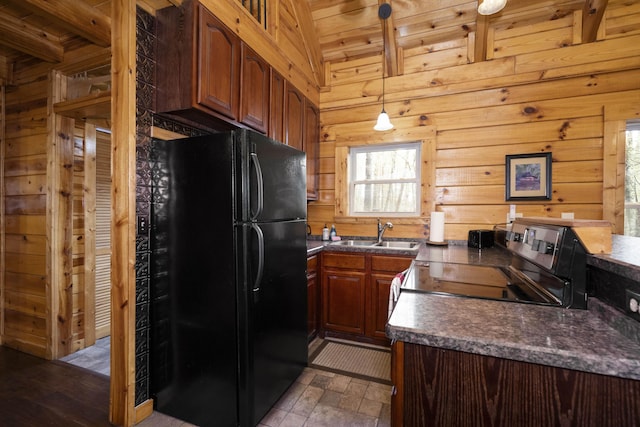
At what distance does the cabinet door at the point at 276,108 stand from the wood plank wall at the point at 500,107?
3.08 feet

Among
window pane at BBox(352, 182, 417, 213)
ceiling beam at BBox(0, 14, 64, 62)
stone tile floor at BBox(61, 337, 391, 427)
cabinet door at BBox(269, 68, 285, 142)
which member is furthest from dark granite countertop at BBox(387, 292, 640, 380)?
ceiling beam at BBox(0, 14, 64, 62)

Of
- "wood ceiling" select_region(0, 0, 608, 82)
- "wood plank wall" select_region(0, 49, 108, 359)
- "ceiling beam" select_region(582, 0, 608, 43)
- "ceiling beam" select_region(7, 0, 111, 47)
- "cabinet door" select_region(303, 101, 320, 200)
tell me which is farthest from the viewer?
"cabinet door" select_region(303, 101, 320, 200)

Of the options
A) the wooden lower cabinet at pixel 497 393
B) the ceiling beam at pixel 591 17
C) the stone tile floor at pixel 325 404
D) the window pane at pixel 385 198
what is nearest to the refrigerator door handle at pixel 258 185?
the wooden lower cabinet at pixel 497 393

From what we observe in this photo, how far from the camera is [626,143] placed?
2.46 m

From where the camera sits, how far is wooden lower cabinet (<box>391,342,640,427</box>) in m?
0.68

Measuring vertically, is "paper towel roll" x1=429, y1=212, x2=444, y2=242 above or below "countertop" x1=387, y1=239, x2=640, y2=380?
above

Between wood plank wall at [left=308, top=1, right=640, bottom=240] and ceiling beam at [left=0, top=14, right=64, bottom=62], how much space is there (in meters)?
2.54

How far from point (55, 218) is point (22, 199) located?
0.53m

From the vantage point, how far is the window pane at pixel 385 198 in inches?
125

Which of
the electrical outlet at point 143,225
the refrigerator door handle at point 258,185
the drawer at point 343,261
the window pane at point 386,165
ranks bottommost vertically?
the drawer at point 343,261

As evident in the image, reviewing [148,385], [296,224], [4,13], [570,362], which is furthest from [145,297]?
[4,13]

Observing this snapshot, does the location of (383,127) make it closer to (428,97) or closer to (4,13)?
(428,97)

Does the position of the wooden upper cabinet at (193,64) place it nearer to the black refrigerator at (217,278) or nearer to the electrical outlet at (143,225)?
the black refrigerator at (217,278)

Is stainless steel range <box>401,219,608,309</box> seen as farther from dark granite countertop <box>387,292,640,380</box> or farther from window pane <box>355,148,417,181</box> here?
window pane <box>355,148,417,181</box>
